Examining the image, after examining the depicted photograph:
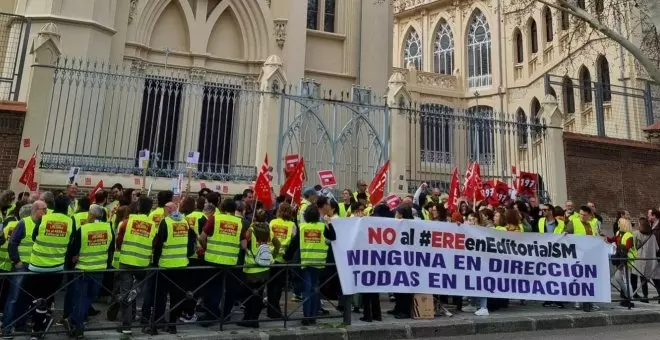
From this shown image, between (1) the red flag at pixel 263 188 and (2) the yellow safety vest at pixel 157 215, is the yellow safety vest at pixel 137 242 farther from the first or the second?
(1) the red flag at pixel 263 188

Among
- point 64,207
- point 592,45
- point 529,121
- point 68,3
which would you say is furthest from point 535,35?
point 64,207

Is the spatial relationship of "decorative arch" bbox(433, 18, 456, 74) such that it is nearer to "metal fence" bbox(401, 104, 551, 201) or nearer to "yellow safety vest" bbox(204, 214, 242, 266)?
"metal fence" bbox(401, 104, 551, 201)

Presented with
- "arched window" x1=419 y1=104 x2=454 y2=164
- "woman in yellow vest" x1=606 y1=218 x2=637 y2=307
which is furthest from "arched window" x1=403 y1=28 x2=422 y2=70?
"woman in yellow vest" x1=606 y1=218 x2=637 y2=307

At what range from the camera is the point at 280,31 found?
62.3 ft

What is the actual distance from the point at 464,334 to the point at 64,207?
232 inches

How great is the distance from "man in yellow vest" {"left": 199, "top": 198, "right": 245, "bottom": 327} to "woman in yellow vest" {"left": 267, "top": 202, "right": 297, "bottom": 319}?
0.57 meters

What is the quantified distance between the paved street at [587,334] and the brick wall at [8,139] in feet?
32.2

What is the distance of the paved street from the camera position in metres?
7.39

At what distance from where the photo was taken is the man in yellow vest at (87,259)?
20.3 feet

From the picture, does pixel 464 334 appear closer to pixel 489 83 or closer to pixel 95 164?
pixel 95 164

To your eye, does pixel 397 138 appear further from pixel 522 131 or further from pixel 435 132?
pixel 522 131

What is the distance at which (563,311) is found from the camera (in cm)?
902

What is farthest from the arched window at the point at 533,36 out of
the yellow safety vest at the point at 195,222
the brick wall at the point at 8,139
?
the yellow safety vest at the point at 195,222

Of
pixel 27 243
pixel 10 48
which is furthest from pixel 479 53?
A: pixel 27 243
